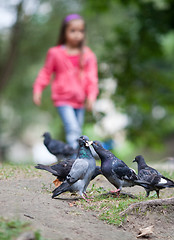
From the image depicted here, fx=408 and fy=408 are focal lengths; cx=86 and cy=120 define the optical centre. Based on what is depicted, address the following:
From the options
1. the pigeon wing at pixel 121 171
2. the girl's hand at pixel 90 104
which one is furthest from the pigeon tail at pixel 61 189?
the girl's hand at pixel 90 104

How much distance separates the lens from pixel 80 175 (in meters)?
5.12

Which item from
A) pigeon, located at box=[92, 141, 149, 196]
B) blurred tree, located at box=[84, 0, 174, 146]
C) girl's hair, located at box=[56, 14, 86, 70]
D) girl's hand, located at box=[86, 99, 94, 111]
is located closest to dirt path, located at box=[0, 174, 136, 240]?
pigeon, located at box=[92, 141, 149, 196]

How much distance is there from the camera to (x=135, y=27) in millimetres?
12562

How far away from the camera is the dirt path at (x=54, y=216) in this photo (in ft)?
13.4

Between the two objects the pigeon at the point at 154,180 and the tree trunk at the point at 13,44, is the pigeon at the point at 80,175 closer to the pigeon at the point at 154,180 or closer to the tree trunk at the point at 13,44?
the pigeon at the point at 154,180

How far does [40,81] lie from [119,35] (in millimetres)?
4234

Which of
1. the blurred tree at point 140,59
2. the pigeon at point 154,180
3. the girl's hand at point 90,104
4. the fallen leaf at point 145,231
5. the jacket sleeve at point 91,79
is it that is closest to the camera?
the fallen leaf at point 145,231

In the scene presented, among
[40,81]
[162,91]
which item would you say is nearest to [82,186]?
[40,81]

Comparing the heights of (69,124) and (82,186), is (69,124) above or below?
above

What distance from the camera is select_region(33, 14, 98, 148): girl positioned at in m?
8.80

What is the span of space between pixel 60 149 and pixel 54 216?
11.9ft

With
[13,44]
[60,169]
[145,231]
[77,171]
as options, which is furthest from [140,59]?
[145,231]

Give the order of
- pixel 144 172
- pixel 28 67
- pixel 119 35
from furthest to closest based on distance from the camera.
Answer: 1. pixel 28 67
2. pixel 119 35
3. pixel 144 172

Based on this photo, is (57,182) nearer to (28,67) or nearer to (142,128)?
(142,128)
